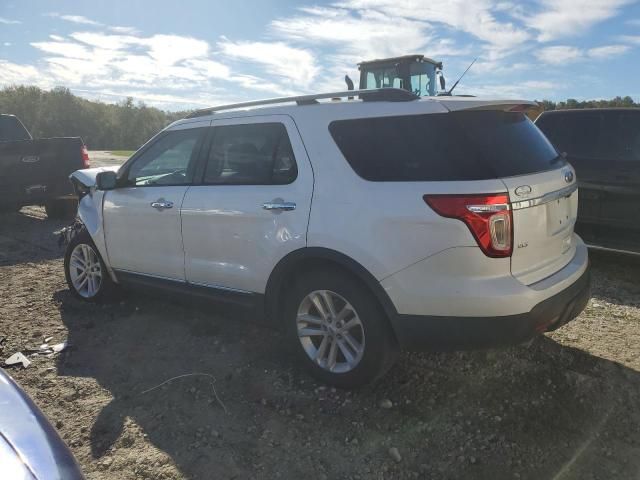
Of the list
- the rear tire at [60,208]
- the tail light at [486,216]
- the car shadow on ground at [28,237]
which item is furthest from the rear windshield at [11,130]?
the tail light at [486,216]

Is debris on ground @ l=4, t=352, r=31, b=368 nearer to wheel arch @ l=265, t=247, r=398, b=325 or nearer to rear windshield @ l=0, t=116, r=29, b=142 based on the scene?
wheel arch @ l=265, t=247, r=398, b=325

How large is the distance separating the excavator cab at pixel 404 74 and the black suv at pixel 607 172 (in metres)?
5.84

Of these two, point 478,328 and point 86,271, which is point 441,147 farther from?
point 86,271

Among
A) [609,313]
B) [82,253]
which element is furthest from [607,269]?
[82,253]

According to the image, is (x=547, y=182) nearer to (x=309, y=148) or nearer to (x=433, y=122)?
(x=433, y=122)

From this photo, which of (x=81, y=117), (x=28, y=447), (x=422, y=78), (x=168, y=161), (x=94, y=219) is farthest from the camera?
(x=81, y=117)

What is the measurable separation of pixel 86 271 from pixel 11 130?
8164 mm

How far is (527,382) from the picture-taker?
10.9 ft

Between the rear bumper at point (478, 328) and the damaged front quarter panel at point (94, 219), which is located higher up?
the damaged front quarter panel at point (94, 219)

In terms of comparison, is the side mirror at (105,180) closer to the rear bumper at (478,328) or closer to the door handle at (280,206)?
the door handle at (280,206)

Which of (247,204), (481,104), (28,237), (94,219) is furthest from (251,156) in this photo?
(28,237)

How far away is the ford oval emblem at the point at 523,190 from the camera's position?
2.69m

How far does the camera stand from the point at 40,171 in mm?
8734

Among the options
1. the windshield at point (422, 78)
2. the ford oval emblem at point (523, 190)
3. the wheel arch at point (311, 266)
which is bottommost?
the wheel arch at point (311, 266)
